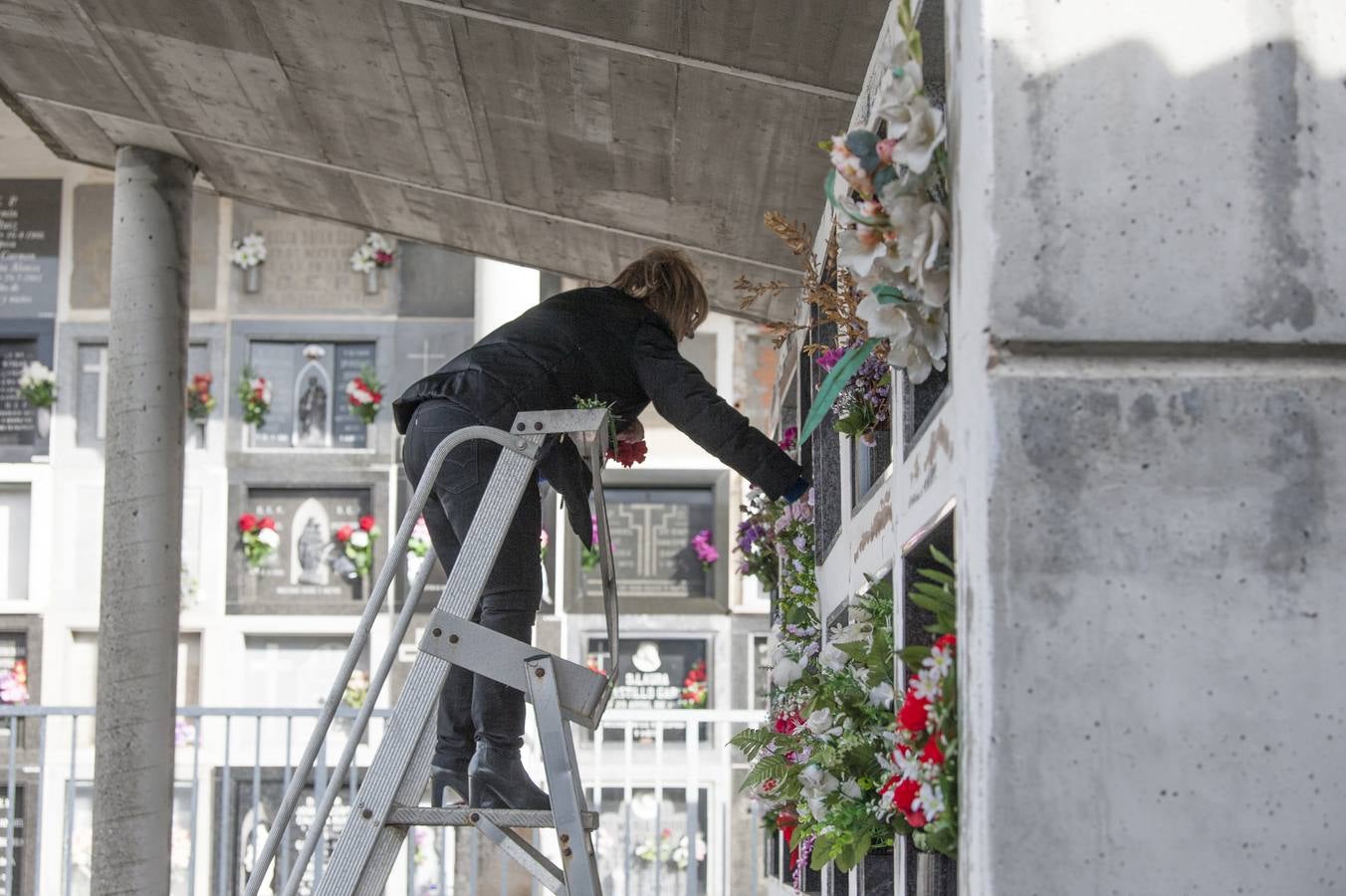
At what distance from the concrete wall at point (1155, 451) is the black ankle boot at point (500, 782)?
45.2 inches

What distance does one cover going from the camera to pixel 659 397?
2.54 m

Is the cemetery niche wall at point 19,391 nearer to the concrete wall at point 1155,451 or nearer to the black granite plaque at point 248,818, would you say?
the black granite plaque at point 248,818

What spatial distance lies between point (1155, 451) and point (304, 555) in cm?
744

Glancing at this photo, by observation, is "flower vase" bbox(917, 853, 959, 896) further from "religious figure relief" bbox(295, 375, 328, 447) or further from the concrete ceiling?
"religious figure relief" bbox(295, 375, 328, 447)

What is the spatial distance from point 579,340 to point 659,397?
0.51 ft

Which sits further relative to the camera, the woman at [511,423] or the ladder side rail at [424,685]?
the woman at [511,423]

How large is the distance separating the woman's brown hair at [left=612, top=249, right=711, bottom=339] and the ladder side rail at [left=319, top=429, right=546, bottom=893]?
73 centimetres

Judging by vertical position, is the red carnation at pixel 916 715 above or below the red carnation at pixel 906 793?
above

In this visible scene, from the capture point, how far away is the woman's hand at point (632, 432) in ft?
8.89

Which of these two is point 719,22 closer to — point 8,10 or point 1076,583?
point 1076,583

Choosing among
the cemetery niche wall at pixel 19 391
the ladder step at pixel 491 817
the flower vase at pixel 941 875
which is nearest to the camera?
the flower vase at pixel 941 875

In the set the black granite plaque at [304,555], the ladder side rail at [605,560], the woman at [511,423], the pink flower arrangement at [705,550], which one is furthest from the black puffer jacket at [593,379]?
the black granite plaque at [304,555]

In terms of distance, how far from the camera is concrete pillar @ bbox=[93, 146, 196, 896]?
389cm

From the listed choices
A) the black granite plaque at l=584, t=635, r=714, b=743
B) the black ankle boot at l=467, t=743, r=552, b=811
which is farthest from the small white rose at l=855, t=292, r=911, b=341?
the black granite plaque at l=584, t=635, r=714, b=743
